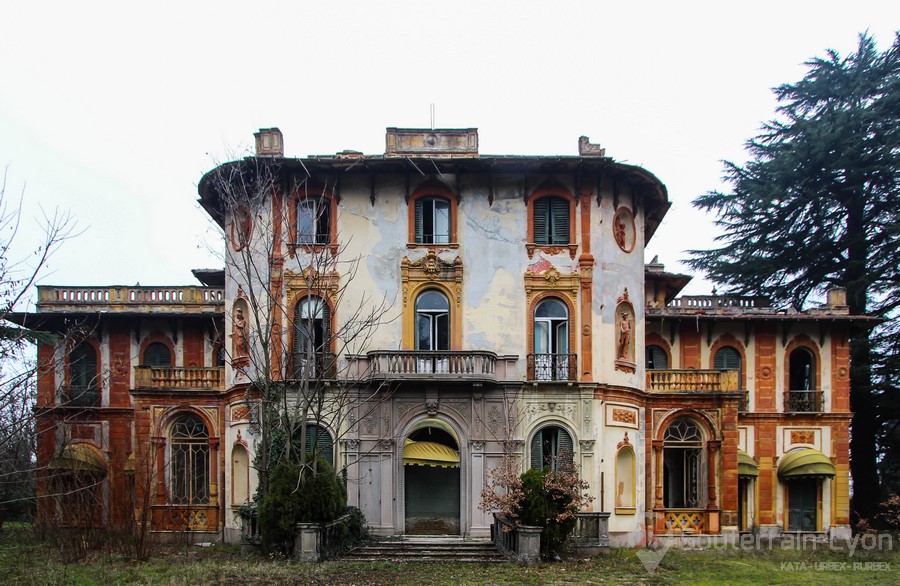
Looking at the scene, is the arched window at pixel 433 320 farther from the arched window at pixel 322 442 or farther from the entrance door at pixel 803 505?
the entrance door at pixel 803 505

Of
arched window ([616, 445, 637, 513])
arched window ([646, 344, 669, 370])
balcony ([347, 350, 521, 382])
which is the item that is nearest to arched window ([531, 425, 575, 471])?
arched window ([616, 445, 637, 513])

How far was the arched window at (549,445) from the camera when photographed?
2697 centimetres

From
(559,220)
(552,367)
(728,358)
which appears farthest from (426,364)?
(728,358)

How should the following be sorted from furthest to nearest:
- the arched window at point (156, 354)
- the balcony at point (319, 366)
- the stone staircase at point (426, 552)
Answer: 1. the arched window at point (156, 354)
2. the balcony at point (319, 366)
3. the stone staircase at point (426, 552)

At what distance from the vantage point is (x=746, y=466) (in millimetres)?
31984

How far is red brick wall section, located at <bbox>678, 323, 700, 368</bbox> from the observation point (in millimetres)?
33344

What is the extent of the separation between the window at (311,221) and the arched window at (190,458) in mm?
7324

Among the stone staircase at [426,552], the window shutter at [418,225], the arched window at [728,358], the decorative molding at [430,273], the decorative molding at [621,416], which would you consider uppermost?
the window shutter at [418,225]

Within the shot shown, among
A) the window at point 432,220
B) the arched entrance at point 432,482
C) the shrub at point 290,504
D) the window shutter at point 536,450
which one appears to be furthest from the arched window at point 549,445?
the shrub at point 290,504

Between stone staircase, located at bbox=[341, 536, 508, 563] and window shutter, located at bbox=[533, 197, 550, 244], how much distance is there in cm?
941

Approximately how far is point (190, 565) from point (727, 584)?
41.0 feet

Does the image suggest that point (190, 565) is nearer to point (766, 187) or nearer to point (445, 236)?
point (445, 236)

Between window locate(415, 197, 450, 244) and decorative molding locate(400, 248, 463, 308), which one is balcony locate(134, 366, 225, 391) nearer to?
decorative molding locate(400, 248, 463, 308)

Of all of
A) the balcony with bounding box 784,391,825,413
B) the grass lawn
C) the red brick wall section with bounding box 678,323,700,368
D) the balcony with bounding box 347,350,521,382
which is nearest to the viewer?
the grass lawn
